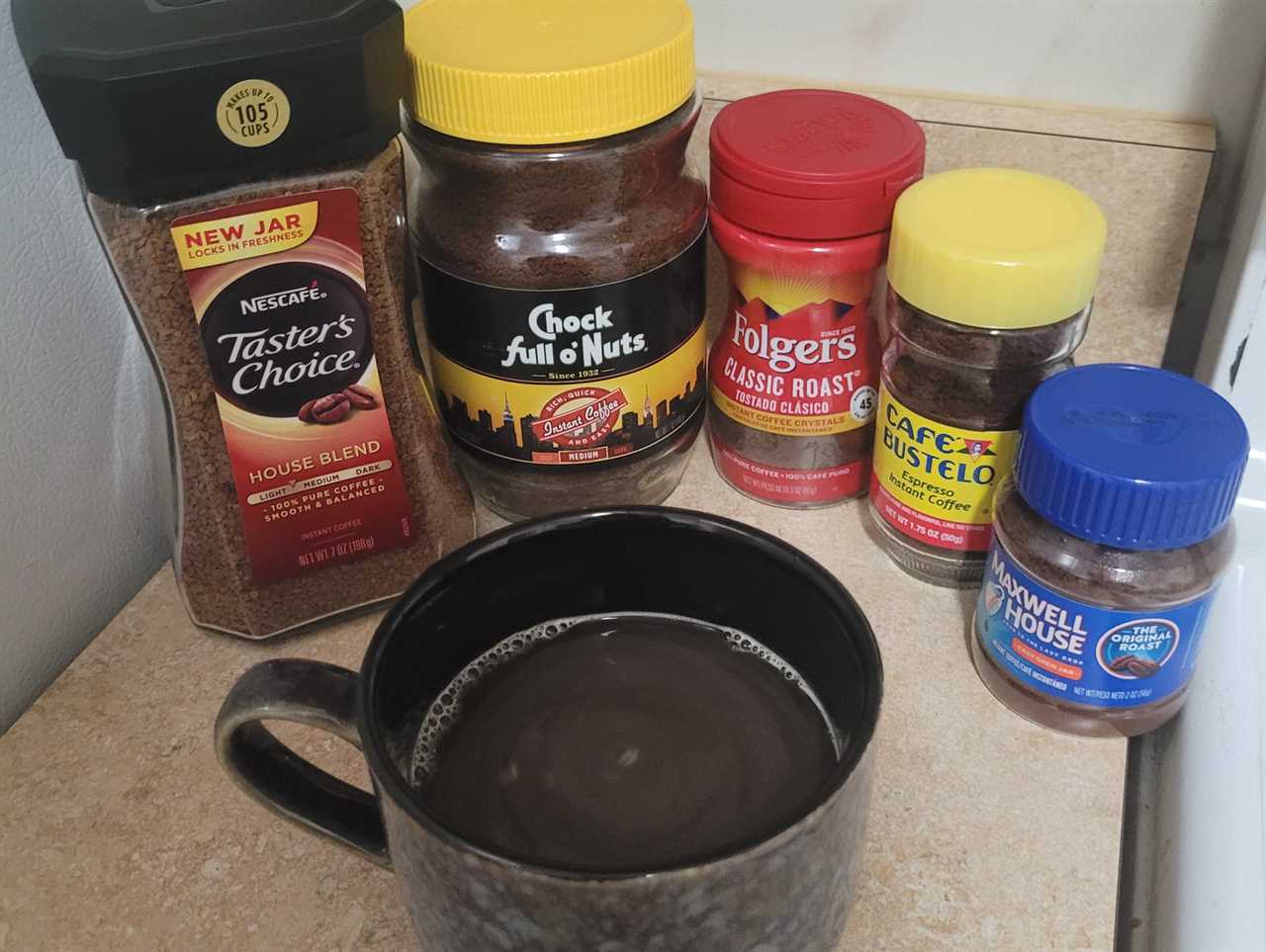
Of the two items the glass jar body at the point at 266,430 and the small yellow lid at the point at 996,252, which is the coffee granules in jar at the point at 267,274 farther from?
the small yellow lid at the point at 996,252

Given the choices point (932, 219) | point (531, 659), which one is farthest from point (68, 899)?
point (932, 219)

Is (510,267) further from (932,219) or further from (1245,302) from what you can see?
(1245,302)

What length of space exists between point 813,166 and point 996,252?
0.10 m

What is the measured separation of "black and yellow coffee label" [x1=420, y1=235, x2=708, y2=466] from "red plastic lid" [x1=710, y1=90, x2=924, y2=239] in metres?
0.04

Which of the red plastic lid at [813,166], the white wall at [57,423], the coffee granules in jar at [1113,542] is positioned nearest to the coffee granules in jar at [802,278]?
the red plastic lid at [813,166]

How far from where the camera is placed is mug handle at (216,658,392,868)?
0.36 m

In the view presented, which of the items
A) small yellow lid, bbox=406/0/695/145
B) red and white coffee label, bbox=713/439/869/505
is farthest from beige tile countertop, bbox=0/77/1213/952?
small yellow lid, bbox=406/0/695/145

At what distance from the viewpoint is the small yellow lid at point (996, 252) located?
19.1 inches

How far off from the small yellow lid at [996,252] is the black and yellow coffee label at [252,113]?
0.25 metres

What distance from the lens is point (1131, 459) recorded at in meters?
0.45

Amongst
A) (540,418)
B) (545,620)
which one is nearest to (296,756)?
(545,620)

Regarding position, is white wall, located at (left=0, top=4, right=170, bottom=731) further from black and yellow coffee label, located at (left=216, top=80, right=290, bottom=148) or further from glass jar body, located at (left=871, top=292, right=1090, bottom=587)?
glass jar body, located at (left=871, top=292, right=1090, bottom=587)

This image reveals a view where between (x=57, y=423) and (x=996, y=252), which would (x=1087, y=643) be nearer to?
(x=996, y=252)

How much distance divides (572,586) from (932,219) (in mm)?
213
